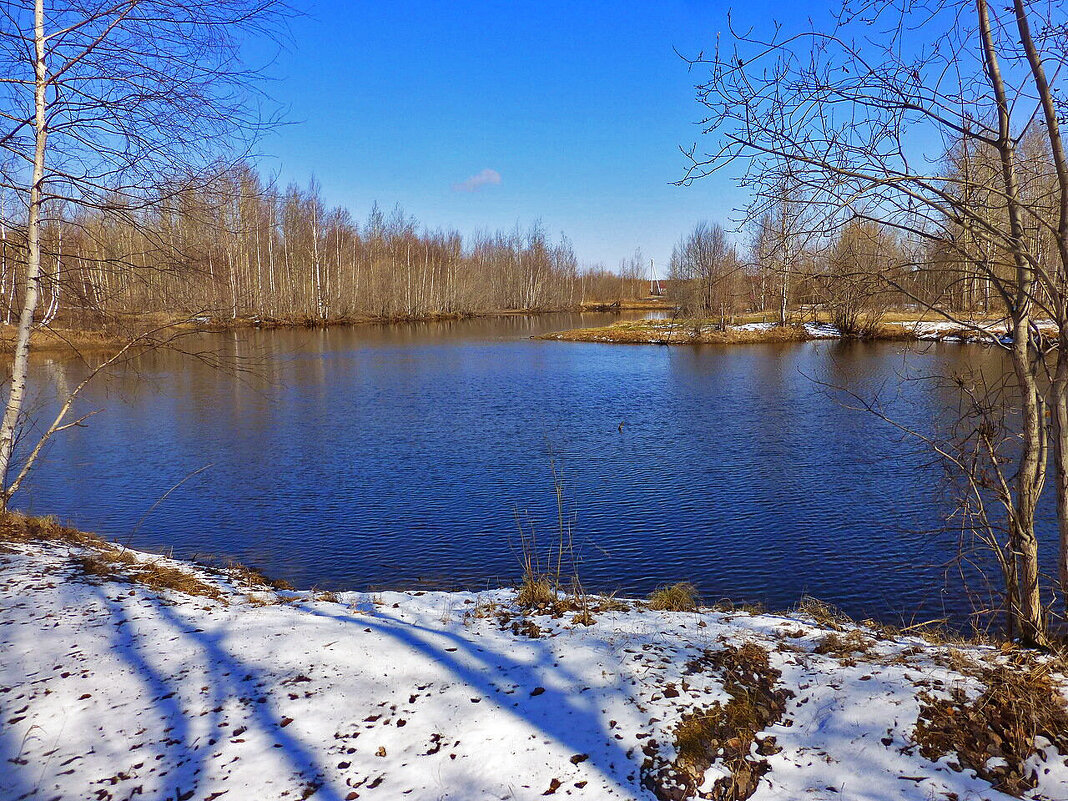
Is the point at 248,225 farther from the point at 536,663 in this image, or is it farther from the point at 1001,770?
the point at 1001,770

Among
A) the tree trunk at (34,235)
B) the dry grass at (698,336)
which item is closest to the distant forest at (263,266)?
the tree trunk at (34,235)

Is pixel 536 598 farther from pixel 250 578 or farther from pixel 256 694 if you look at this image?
pixel 250 578

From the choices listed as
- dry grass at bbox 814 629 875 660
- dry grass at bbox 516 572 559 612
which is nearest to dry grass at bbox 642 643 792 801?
dry grass at bbox 814 629 875 660

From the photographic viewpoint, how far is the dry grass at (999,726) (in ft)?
10.4

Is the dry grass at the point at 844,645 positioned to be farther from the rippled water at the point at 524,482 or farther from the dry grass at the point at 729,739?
the rippled water at the point at 524,482

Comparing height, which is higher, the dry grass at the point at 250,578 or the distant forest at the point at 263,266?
the distant forest at the point at 263,266

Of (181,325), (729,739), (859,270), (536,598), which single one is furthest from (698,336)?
(729,739)

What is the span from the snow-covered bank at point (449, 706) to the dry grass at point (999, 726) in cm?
5

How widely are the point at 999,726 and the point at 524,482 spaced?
971 centimetres

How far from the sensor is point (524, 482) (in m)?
12.8

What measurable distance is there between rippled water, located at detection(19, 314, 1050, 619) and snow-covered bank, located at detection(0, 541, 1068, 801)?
2.45 meters

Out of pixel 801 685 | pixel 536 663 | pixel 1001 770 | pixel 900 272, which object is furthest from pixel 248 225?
pixel 1001 770

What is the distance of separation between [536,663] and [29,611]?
3.59 meters

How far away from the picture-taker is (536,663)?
4258 millimetres
